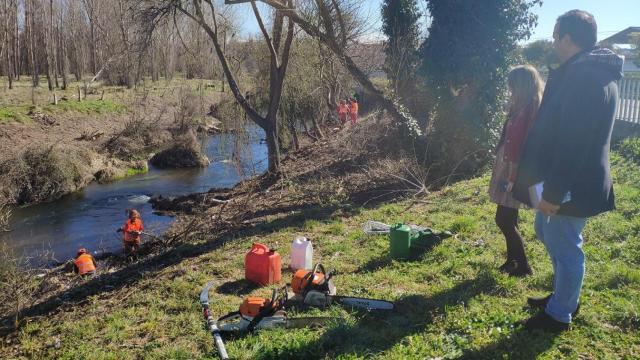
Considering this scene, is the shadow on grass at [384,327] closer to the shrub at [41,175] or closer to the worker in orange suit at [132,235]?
the worker in orange suit at [132,235]

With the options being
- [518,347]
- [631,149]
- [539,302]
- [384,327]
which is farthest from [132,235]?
[631,149]

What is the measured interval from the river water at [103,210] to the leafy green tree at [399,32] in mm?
5547

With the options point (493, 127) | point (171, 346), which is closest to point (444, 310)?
point (171, 346)

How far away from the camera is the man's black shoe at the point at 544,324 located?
141 inches

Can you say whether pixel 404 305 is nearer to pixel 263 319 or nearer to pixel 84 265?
pixel 263 319

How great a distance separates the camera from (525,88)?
168 inches

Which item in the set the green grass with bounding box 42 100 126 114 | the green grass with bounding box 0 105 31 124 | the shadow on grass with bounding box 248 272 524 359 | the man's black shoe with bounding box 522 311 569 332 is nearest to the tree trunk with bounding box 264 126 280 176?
the shadow on grass with bounding box 248 272 524 359

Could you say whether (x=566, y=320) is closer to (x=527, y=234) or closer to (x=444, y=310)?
(x=444, y=310)

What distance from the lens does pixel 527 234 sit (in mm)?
6262

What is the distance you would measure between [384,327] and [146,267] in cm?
469

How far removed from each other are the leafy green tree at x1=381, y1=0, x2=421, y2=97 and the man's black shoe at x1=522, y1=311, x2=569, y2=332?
12674 millimetres

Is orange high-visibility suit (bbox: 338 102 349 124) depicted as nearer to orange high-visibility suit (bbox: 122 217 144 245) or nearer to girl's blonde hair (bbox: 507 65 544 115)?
orange high-visibility suit (bbox: 122 217 144 245)

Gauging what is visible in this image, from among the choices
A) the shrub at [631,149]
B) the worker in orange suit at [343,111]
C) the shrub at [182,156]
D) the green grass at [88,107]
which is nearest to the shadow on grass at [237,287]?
the shrub at [631,149]

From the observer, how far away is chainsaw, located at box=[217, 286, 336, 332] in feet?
14.1
